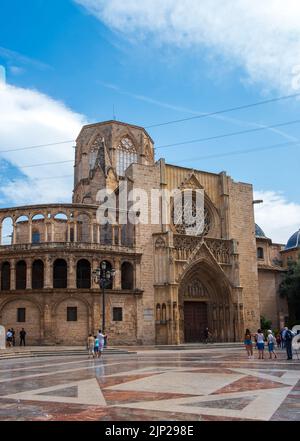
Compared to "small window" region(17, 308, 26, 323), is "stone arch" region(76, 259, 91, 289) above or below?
above

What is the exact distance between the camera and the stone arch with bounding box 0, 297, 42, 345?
3294 centimetres

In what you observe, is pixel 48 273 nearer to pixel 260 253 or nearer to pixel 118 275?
pixel 118 275

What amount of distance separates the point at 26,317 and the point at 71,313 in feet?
10.1

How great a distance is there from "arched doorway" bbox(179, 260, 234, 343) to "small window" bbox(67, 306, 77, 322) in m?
8.76

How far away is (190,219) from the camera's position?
39.8 m

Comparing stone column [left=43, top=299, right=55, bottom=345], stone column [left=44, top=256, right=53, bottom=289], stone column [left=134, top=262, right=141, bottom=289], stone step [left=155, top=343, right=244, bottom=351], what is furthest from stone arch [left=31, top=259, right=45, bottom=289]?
stone step [left=155, top=343, right=244, bottom=351]

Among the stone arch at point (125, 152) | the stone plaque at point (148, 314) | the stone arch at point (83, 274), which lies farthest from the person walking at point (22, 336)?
the stone arch at point (125, 152)

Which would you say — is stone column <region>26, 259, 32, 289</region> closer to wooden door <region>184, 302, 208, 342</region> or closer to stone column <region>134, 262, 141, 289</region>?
stone column <region>134, 262, 141, 289</region>

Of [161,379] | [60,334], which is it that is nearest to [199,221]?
[60,334]

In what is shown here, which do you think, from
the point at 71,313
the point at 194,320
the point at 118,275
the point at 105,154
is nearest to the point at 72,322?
the point at 71,313

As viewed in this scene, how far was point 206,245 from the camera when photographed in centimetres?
3797

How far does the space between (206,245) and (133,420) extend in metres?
30.3
